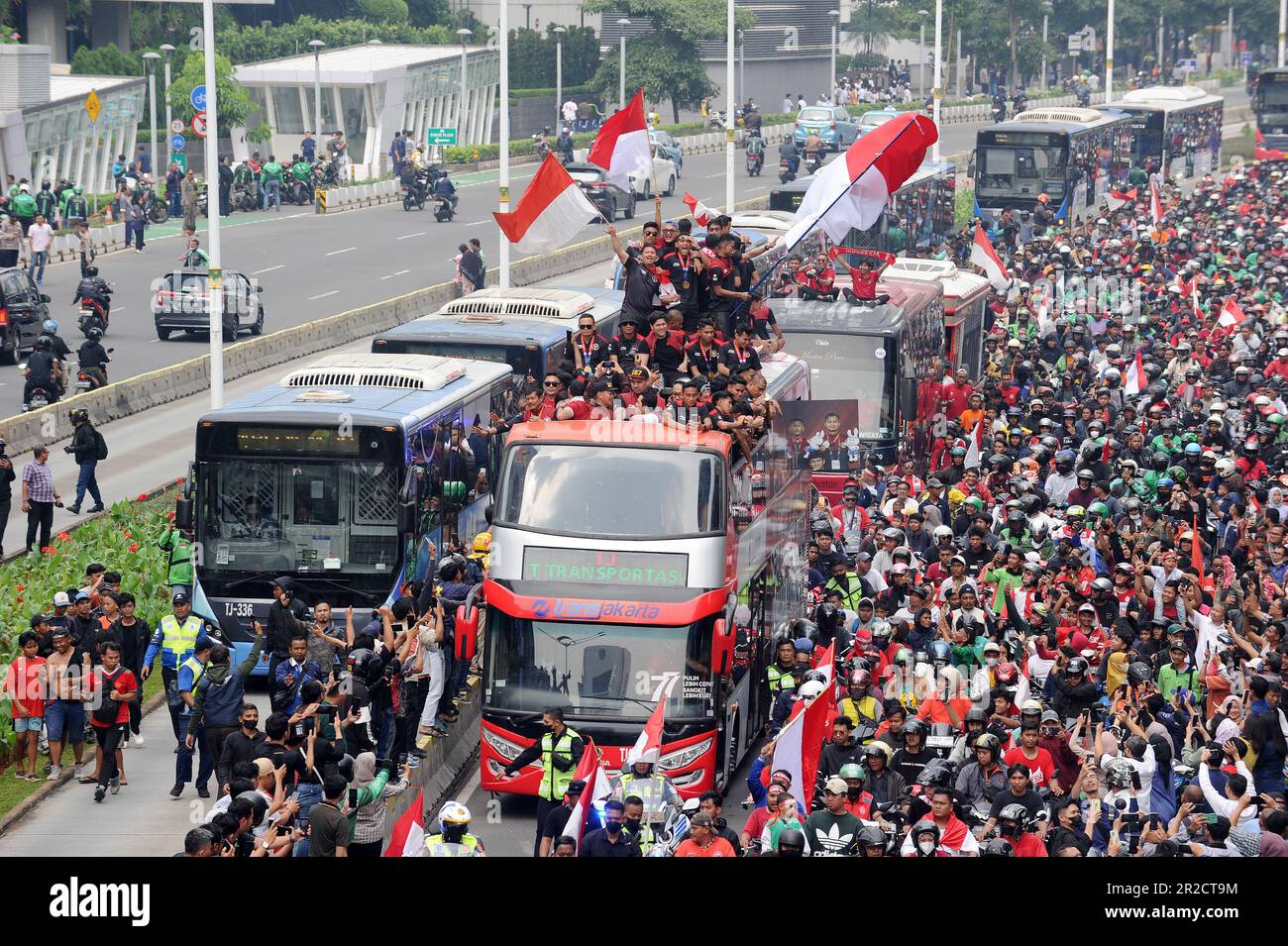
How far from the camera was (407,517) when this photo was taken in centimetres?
1859

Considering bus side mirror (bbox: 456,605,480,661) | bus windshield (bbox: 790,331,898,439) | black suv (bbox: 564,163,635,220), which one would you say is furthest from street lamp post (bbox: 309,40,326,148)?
bus side mirror (bbox: 456,605,480,661)

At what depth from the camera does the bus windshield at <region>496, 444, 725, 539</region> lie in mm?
15844

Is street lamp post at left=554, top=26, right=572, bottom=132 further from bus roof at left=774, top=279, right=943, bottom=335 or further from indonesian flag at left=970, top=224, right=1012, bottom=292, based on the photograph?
bus roof at left=774, top=279, right=943, bottom=335

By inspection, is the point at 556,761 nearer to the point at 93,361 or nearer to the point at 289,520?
the point at 289,520

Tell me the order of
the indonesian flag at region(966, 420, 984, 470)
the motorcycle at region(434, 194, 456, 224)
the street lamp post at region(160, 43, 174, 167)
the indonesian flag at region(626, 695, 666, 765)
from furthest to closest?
the street lamp post at region(160, 43, 174, 167)
the motorcycle at region(434, 194, 456, 224)
the indonesian flag at region(966, 420, 984, 470)
the indonesian flag at region(626, 695, 666, 765)

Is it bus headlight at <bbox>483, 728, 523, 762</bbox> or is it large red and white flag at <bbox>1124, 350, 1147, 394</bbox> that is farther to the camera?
large red and white flag at <bbox>1124, 350, 1147, 394</bbox>

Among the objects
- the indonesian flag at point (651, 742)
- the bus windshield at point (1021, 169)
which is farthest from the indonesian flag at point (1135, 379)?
the bus windshield at point (1021, 169)

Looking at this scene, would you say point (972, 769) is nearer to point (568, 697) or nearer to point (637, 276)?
point (568, 697)

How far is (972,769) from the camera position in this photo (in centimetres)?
1305

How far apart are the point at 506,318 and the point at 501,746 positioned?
32.8 feet

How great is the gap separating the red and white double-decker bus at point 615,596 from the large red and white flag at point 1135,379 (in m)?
12.1

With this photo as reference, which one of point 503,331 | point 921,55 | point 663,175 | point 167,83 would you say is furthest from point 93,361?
point 921,55

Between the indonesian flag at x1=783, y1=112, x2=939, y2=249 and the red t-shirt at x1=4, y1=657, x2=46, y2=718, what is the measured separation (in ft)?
32.6
